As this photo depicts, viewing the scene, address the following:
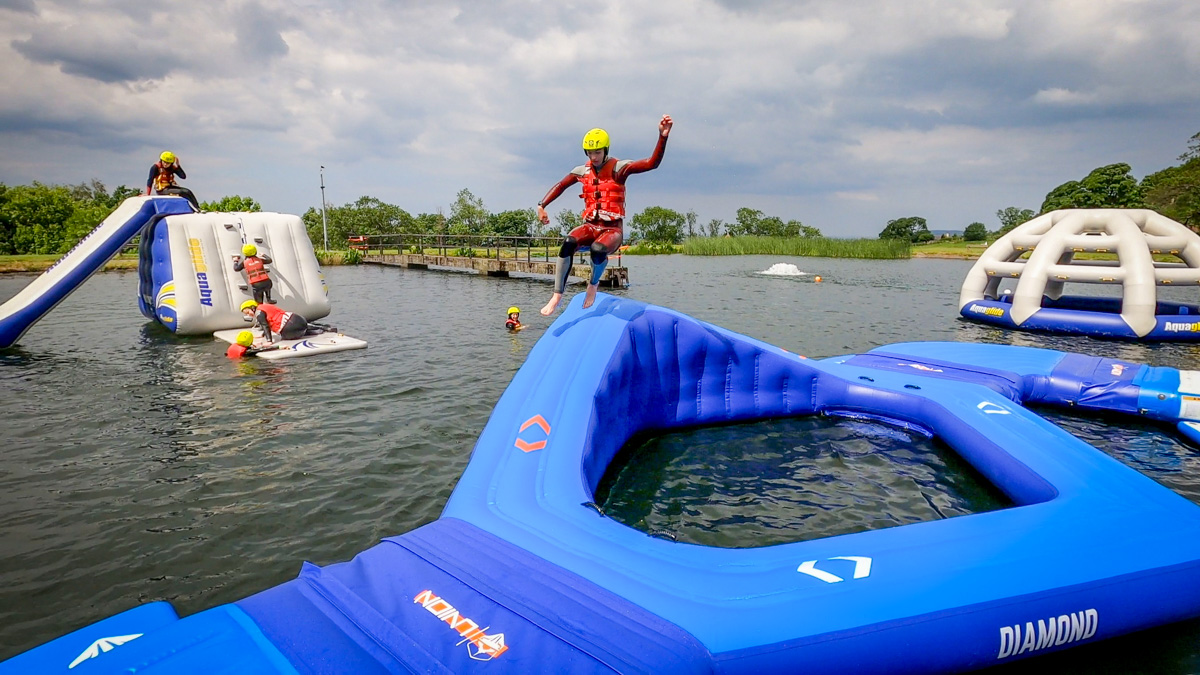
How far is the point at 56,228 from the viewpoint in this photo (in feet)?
132

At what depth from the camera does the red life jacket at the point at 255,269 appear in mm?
12422

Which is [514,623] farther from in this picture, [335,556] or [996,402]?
Result: [996,402]

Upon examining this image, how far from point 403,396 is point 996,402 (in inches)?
279

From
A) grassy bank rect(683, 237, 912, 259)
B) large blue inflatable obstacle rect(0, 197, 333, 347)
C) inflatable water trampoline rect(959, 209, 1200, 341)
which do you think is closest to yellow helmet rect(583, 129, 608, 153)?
large blue inflatable obstacle rect(0, 197, 333, 347)

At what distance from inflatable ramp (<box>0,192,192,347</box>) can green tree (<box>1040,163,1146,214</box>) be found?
72184 mm

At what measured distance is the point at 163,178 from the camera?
1374cm

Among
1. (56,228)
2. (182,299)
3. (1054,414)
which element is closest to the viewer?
(1054,414)

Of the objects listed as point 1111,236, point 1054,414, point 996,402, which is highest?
point 1111,236

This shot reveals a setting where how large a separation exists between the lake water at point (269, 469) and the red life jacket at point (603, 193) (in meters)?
2.59

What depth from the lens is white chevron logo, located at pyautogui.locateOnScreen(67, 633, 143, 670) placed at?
7.72 feet

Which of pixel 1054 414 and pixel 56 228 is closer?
pixel 1054 414

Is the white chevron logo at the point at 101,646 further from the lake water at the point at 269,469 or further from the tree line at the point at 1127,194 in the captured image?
the tree line at the point at 1127,194

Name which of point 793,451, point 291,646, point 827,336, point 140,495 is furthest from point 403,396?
point 827,336

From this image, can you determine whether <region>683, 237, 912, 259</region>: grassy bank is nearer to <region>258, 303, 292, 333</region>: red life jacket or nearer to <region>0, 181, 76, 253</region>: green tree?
<region>258, 303, 292, 333</region>: red life jacket
